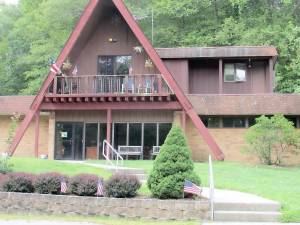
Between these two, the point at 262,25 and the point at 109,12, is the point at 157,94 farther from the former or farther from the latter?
the point at 262,25

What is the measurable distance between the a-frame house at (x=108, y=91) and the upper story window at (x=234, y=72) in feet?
16.1

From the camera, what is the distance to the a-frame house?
25.4 metres

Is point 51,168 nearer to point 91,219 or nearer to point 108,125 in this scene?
point 91,219

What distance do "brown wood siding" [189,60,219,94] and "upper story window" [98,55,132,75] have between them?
423 cm

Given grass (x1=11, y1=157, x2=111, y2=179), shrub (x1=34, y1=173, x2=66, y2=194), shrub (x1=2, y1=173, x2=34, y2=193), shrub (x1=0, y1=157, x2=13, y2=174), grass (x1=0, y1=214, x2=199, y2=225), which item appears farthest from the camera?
grass (x1=11, y1=157, x2=111, y2=179)

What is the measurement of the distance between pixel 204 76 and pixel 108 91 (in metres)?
6.62

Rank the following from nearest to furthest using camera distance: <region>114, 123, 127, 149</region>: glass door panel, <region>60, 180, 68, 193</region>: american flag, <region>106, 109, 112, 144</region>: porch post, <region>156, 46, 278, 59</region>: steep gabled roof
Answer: <region>60, 180, 68, 193</region>: american flag
<region>106, 109, 112, 144</region>: porch post
<region>114, 123, 127, 149</region>: glass door panel
<region>156, 46, 278, 59</region>: steep gabled roof

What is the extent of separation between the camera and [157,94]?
81.7ft

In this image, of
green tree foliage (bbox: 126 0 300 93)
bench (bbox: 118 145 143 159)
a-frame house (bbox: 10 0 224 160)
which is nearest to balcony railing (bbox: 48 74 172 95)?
a-frame house (bbox: 10 0 224 160)

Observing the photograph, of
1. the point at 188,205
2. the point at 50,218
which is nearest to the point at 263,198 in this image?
the point at 188,205

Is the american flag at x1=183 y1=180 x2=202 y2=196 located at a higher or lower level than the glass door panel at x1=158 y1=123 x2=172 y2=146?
lower

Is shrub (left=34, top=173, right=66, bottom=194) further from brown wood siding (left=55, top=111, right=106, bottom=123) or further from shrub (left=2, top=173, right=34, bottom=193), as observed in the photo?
brown wood siding (left=55, top=111, right=106, bottom=123)

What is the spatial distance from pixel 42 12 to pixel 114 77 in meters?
22.4

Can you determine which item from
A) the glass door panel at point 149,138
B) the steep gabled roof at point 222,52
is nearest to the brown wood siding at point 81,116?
the glass door panel at point 149,138
